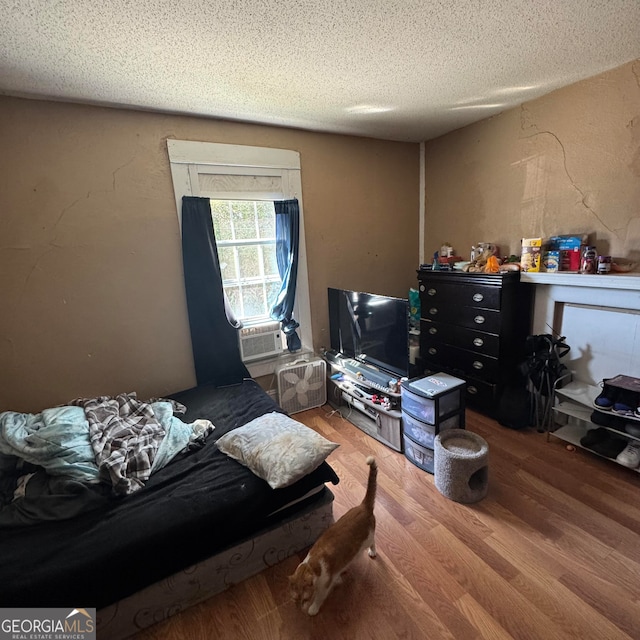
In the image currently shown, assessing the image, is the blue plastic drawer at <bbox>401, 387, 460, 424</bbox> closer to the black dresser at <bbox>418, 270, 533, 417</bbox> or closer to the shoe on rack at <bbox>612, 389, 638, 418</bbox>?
the black dresser at <bbox>418, 270, 533, 417</bbox>

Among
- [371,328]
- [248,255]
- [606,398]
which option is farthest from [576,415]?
[248,255]

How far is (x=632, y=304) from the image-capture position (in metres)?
1.95

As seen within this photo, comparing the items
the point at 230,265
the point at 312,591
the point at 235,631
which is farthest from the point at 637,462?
the point at 230,265

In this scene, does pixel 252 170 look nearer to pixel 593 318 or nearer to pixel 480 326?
pixel 480 326

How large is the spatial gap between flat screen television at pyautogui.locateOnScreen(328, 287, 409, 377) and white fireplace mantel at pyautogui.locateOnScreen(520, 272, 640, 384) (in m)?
1.00

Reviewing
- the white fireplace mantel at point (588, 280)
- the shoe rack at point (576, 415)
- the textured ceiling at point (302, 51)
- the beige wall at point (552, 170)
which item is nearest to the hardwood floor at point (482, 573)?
the shoe rack at point (576, 415)

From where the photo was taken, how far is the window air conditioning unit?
106 inches

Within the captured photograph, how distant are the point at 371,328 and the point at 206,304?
4.10 ft

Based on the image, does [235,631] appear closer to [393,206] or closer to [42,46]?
[42,46]

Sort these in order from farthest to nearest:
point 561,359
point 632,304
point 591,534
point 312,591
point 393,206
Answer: point 393,206 < point 561,359 < point 632,304 < point 591,534 < point 312,591

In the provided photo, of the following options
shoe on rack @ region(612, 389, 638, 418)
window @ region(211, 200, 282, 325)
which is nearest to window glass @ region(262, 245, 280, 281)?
window @ region(211, 200, 282, 325)

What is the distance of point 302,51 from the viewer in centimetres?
157

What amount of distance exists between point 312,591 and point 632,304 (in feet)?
7.57

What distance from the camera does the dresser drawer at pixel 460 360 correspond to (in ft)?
8.04
